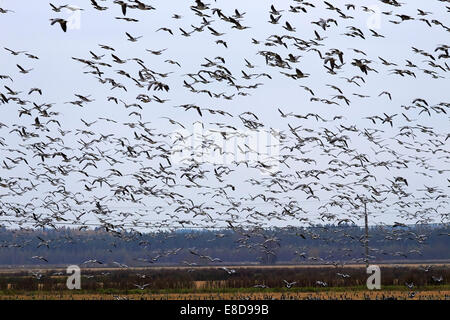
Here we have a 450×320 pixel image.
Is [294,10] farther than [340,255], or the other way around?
[340,255]

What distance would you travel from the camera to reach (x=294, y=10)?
36594mm

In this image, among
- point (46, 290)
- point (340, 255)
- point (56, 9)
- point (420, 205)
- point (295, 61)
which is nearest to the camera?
point (56, 9)

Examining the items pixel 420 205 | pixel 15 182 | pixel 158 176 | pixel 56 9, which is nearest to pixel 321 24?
pixel 56 9

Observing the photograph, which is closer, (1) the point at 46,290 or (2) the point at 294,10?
(2) the point at 294,10

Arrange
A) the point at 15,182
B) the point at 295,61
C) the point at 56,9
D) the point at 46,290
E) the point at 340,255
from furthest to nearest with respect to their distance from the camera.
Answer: the point at 340,255 < the point at 46,290 < the point at 15,182 < the point at 295,61 < the point at 56,9

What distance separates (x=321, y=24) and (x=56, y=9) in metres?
11.5

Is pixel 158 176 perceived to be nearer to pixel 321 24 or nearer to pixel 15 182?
pixel 15 182

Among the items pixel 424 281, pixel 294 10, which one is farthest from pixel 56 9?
pixel 424 281

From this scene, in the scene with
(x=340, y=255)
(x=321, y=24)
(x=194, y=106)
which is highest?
(x=321, y=24)

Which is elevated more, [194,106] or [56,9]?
[56,9]

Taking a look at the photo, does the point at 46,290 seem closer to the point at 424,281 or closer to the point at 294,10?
the point at 424,281

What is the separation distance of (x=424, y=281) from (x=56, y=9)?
50.1m

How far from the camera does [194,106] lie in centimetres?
3788
